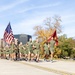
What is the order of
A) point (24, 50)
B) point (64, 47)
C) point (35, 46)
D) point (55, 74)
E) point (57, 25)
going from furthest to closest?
point (57, 25) < point (64, 47) < point (24, 50) < point (35, 46) < point (55, 74)

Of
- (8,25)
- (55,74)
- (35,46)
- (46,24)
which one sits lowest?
(55,74)

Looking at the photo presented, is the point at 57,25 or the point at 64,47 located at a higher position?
the point at 57,25

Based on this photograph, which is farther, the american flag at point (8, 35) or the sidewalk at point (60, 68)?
the american flag at point (8, 35)

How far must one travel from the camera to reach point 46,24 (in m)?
72.4

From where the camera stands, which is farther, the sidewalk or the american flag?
the american flag

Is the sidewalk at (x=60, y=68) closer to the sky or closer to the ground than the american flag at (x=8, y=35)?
closer to the ground

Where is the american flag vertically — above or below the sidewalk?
above

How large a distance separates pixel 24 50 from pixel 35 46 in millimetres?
3422

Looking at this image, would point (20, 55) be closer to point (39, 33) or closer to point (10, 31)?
point (10, 31)

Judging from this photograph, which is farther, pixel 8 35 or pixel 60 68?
pixel 8 35

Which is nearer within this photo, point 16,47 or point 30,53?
point 30,53

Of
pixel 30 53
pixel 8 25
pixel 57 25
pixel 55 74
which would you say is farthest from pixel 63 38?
pixel 55 74

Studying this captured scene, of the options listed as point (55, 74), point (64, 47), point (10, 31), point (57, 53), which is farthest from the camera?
point (64, 47)

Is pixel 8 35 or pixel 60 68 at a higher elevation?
pixel 8 35
